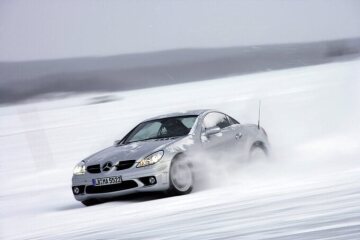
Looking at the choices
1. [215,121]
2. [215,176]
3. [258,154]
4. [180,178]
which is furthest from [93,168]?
[258,154]

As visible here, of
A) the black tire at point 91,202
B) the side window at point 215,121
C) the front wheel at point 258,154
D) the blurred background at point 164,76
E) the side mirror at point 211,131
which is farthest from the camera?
the blurred background at point 164,76

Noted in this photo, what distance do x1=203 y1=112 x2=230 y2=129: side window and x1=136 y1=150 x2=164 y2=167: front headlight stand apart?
0.84 m

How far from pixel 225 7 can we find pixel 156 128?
2.46m

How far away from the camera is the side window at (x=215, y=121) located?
585 centimetres

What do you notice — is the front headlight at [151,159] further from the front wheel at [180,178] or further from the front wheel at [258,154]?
the front wheel at [258,154]

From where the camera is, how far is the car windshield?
567cm

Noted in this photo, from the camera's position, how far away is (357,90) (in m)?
7.82

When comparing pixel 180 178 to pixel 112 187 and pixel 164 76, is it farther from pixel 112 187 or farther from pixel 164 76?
pixel 164 76

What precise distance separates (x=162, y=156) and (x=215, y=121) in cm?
108

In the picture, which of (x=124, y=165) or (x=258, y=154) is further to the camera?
(x=258, y=154)

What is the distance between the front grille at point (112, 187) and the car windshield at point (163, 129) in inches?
28.1

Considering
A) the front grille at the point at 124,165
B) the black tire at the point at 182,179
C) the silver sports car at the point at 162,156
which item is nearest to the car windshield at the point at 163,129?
the silver sports car at the point at 162,156

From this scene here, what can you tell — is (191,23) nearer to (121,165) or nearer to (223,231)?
(121,165)

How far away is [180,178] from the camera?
16.9 ft
